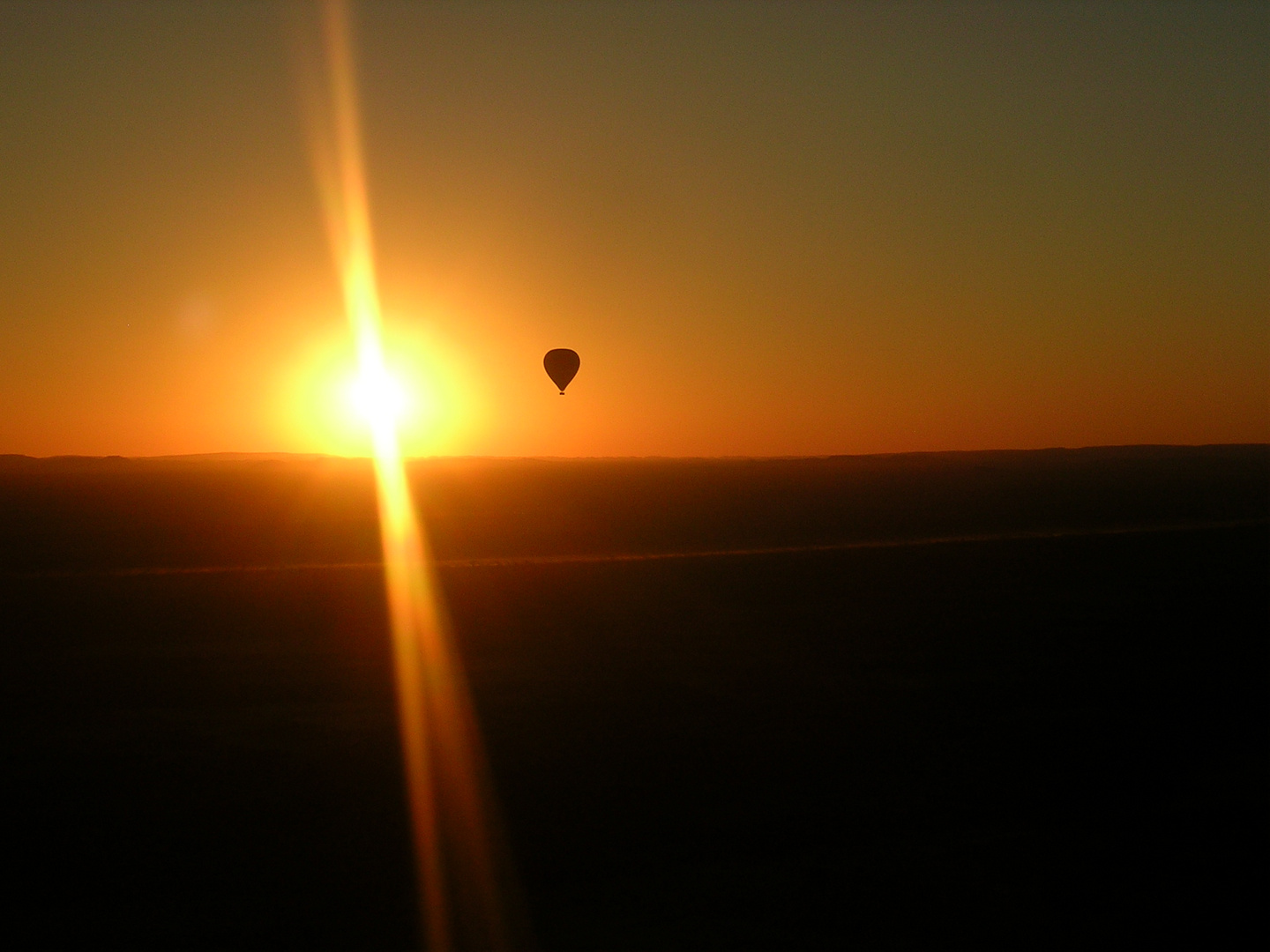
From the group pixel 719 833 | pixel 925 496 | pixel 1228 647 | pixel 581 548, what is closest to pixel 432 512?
pixel 581 548

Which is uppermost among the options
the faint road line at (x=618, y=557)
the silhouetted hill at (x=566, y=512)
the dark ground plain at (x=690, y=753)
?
the silhouetted hill at (x=566, y=512)

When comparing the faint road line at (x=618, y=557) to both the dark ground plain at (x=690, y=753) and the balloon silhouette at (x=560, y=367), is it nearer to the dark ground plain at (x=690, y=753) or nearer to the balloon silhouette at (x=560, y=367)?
the dark ground plain at (x=690, y=753)

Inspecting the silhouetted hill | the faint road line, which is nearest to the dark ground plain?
the faint road line

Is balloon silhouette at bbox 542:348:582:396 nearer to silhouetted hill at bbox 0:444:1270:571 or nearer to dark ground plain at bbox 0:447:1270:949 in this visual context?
silhouetted hill at bbox 0:444:1270:571

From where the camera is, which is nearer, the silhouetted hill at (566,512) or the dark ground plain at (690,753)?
the dark ground plain at (690,753)

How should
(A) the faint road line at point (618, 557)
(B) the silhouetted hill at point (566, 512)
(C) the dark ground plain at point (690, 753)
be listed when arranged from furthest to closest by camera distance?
(B) the silhouetted hill at point (566, 512) → (A) the faint road line at point (618, 557) → (C) the dark ground plain at point (690, 753)

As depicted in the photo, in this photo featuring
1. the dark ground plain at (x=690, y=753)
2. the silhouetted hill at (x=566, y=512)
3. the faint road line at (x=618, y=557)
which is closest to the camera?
the dark ground plain at (x=690, y=753)

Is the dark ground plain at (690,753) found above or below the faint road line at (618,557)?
below

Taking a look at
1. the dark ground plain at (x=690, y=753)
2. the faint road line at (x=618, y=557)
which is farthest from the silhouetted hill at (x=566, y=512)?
the dark ground plain at (x=690, y=753)

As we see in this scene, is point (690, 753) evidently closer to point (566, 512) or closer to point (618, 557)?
point (618, 557)
